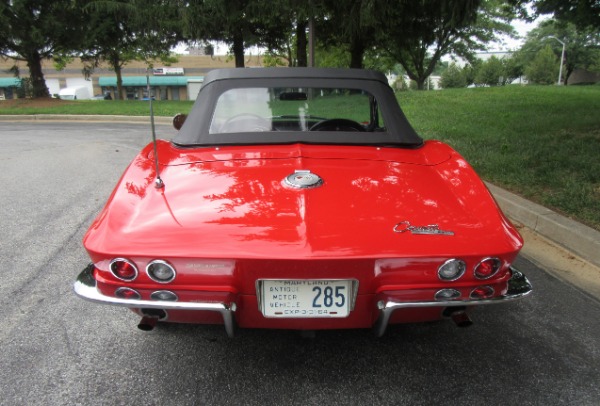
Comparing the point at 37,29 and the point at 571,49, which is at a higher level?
the point at 571,49

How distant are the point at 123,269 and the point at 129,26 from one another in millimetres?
19024

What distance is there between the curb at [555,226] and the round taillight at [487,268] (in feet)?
6.85

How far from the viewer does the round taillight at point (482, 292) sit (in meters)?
1.89

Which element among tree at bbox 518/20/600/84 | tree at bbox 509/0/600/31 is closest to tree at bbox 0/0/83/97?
tree at bbox 509/0/600/31

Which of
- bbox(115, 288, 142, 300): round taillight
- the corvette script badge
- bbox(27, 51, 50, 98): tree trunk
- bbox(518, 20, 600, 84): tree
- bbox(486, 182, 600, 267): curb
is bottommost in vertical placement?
bbox(486, 182, 600, 267): curb

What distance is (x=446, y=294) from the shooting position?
185 centimetres

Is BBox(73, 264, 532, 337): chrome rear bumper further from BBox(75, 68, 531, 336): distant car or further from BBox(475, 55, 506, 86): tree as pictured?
BBox(475, 55, 506, 86): tree

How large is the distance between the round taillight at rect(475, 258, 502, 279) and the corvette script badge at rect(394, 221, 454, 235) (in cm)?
18

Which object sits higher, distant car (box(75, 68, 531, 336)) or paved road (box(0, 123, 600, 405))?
distant car (box(75, 68, 531, 336))

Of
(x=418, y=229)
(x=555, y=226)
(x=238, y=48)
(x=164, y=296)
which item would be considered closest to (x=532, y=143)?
(x=555, y=226)

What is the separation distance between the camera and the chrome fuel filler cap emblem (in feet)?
6.98

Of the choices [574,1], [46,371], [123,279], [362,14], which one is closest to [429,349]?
[123,279]

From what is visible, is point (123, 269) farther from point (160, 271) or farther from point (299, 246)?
point (299, 246)

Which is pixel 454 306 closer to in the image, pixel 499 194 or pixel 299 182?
pixel 299 182
